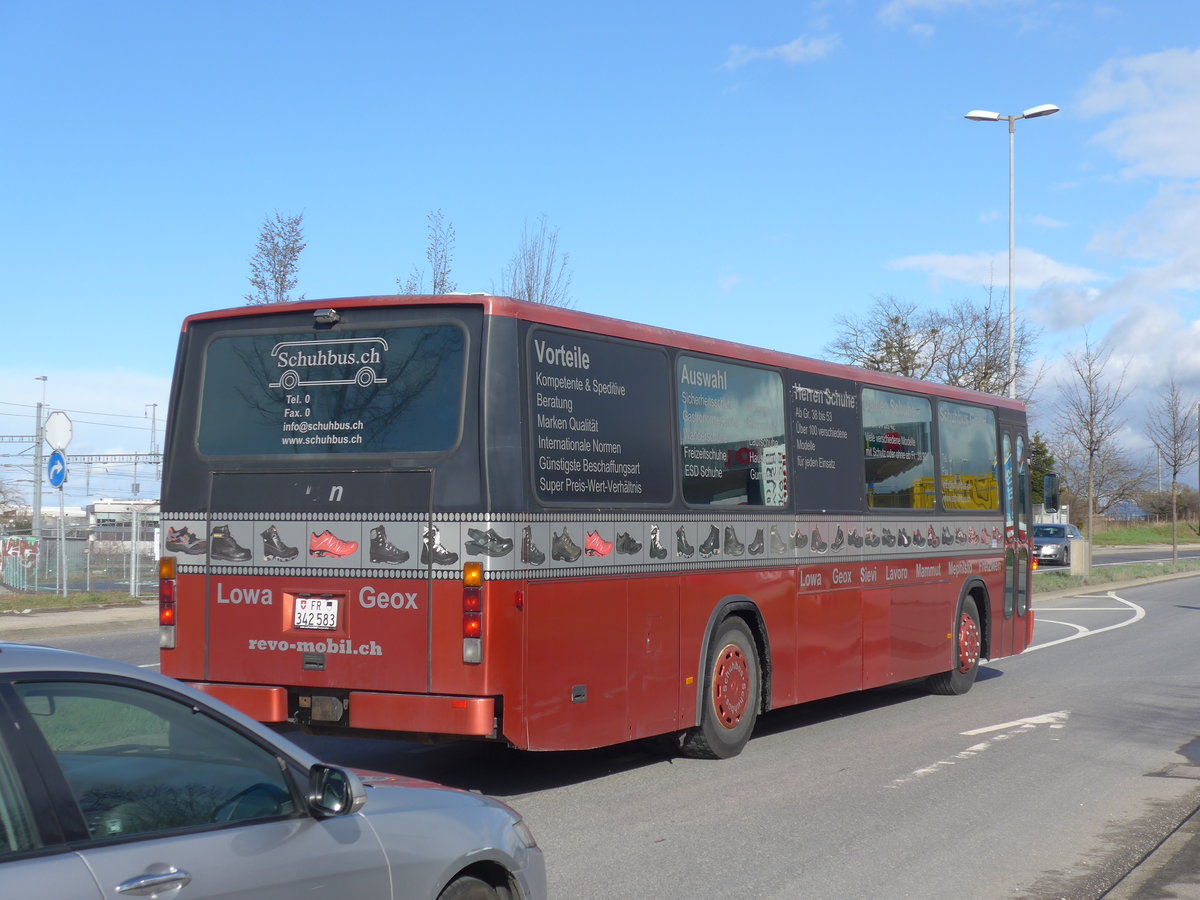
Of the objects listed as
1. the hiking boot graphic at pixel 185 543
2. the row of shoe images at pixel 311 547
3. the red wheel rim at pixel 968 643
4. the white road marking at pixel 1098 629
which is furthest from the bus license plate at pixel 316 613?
the white road marking at pixel 1098 629

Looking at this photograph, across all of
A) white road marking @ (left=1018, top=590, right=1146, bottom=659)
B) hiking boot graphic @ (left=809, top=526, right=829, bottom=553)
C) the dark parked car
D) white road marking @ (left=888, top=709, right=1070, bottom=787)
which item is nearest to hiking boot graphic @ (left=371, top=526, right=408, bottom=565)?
white road marking @ (left=888, top=709, right=1070, bottom=787)

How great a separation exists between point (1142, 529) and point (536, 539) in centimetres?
9497

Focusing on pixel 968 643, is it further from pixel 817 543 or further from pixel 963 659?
pixel 817 543

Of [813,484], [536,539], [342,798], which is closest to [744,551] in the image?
Answer: [813,484]

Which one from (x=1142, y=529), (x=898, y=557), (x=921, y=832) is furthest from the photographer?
(x=1142, y=529)

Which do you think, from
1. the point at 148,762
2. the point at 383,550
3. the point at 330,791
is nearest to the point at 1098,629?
the point at 383,550

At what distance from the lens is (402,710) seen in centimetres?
752

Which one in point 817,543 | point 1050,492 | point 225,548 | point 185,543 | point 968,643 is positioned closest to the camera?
point 225,548

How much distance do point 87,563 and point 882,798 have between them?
80.0 feet

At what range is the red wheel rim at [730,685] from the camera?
31.2 ft

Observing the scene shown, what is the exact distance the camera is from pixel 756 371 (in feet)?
33.9

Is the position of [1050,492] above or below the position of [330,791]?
above

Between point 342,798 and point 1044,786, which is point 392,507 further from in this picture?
point 1044,786

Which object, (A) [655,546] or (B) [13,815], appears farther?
(A) [655,546]
